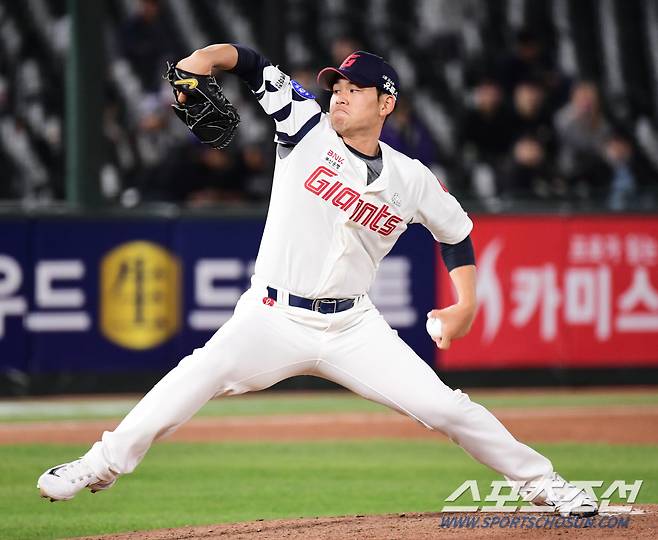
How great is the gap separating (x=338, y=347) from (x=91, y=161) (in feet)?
21.4

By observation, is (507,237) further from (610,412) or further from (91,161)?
(91,161)

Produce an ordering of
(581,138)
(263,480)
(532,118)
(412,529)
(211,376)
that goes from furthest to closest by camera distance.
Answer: (581,138), (532,118), (263,480), (412,529), (211,376)

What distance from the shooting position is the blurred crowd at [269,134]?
1255 centimetres

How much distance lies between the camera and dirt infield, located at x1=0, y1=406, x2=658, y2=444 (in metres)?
9.48

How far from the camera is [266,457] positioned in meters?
8.70

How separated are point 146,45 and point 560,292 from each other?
5.81 m

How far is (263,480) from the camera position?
7824 millimetres

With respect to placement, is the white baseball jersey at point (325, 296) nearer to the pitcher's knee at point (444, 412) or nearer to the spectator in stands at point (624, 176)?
the pitcher's knee at point (444, 412)

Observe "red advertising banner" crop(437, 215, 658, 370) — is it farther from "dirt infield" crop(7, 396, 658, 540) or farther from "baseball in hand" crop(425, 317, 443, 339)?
"baseball in hand" crop(425, 317, 443, 339)

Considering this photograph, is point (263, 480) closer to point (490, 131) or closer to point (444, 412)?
point (444, 412)

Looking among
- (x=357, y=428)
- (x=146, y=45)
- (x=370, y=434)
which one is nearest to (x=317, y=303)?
(x=370, y=434)

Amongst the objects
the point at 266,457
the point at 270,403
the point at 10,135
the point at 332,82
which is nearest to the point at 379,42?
the point at 10,135

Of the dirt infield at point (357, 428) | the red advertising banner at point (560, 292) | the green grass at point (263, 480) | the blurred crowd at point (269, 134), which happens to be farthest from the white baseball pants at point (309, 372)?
the red advertising banner at point (560, 292)

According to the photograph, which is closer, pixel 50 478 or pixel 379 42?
pixel 50 478
